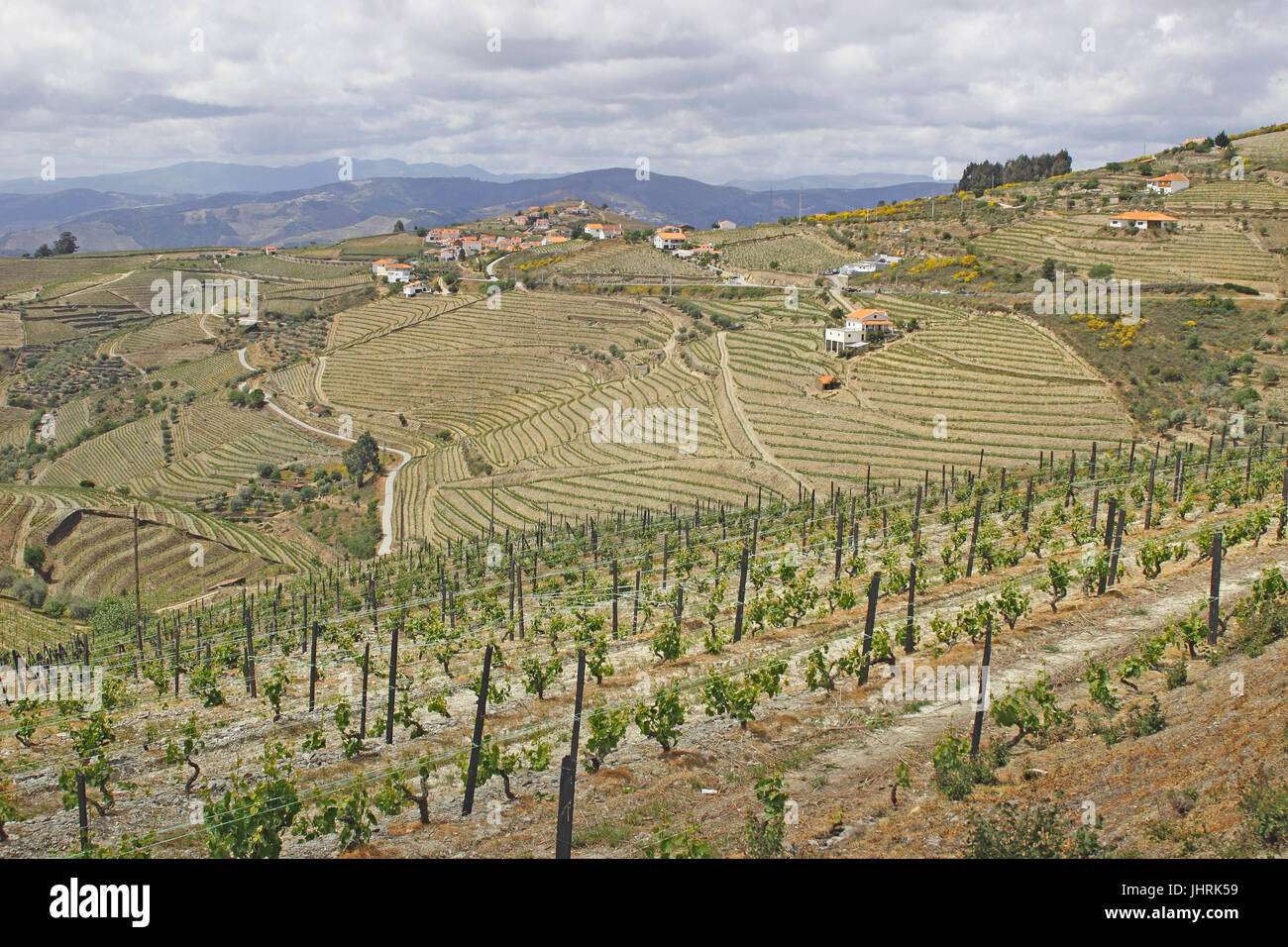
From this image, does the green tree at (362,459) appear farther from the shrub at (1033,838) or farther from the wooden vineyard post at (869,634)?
the shrub at (1033,838)

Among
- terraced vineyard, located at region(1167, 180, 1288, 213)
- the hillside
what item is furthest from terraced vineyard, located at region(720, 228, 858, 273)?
terraced vineyard, located at region(1167, 180, 1288, 213)

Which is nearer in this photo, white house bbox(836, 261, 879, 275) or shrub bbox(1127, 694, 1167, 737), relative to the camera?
shrub bbox(1127, 694, 1167, 737)

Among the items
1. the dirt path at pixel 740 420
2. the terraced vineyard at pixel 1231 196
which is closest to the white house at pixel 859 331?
the dirt path at pixel 740 420

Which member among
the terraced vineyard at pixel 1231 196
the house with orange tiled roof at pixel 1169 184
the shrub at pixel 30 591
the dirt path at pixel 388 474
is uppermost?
the house with orange tiled roof at pixel 1169 184

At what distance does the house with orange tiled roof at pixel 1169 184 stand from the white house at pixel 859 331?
4201cm

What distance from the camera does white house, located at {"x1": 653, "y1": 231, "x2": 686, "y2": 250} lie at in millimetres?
106188

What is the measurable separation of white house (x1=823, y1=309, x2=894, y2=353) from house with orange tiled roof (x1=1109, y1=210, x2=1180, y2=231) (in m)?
28.7

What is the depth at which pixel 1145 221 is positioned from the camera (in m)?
69.2

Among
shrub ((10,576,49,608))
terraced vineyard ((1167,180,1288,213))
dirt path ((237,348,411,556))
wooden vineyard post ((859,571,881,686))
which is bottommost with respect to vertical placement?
shrub ((10,576,49,608))

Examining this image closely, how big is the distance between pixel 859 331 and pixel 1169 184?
46037mm

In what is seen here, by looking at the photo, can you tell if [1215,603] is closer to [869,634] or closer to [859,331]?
[869,634]

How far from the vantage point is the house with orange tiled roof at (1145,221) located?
6894 cm

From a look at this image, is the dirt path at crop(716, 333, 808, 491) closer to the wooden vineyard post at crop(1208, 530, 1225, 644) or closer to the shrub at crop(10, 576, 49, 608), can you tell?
the wooden vineyard post at crop(1208, 530, 1225, 644)

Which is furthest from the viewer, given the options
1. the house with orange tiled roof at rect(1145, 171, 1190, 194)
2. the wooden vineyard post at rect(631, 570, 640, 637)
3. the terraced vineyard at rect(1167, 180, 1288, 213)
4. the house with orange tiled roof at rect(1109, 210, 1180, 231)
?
the house with orange tiled roof at rect(1145, 171, 1190, 194)
